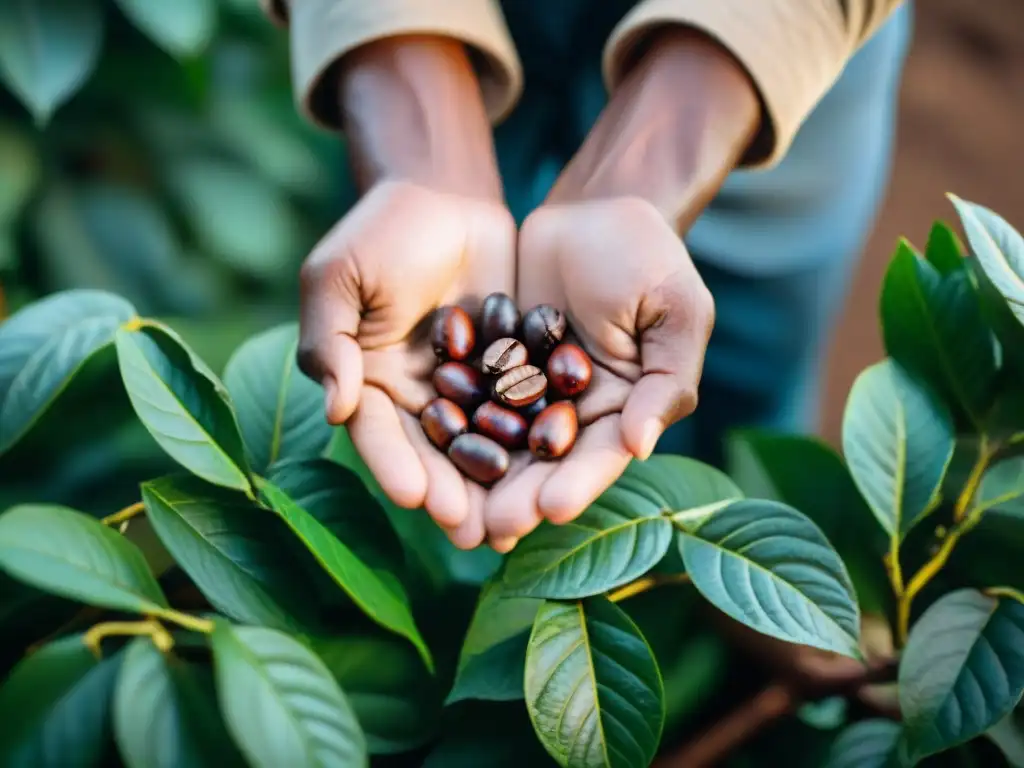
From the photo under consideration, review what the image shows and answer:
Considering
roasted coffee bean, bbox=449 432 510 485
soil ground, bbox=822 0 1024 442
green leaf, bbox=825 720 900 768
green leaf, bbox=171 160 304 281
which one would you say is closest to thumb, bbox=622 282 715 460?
roasted coffee bean, bbox=449 432 510 485

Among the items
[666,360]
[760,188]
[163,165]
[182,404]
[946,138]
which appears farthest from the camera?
[946,138]

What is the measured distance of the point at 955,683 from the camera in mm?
505

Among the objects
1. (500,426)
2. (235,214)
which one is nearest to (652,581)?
(500,426)

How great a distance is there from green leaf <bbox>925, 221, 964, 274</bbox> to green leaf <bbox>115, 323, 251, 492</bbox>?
1.63 ft

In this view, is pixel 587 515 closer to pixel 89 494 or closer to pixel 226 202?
pixel 89 494

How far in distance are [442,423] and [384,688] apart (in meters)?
0.21

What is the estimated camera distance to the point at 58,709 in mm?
429

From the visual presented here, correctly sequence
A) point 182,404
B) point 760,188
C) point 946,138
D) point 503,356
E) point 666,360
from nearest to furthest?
point 182,404 → point 666,360 → point 503,356 → point 760,188 → point 946,138

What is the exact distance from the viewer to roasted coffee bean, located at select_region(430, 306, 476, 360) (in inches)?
29.1

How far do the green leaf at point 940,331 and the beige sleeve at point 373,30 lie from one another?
440mm

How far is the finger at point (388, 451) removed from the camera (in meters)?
0.60

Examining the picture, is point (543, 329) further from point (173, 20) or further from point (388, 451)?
point (173, 20)

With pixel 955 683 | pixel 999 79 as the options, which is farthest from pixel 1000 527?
pixel 999 79

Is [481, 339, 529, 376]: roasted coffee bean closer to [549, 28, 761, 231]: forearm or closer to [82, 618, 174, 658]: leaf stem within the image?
[549, 28, 761, 231]: forearm
